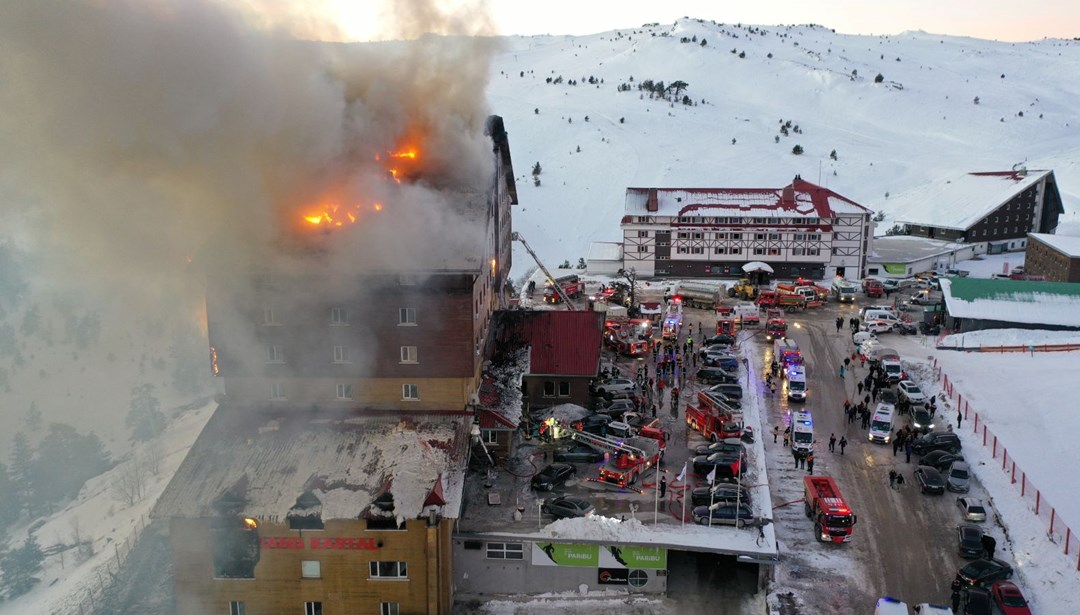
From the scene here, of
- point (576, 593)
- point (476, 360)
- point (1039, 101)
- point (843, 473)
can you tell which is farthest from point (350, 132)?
point (1039, 101)

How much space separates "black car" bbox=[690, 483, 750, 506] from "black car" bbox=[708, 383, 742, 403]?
10.1 metres

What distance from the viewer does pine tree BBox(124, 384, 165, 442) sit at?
46.7 m

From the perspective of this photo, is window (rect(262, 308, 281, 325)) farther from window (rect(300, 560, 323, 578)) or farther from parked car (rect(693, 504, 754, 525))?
parked car (rect(693, 504, 754, 525))

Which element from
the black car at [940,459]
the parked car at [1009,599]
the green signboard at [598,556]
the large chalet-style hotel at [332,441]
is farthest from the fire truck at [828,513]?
the large chalet-style hotel at [332,441]

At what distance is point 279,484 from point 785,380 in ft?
85.7

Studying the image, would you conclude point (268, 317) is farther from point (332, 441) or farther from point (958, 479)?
point (958, 479)

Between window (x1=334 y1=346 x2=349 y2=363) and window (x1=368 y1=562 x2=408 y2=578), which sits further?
window (x1=334 y1=346 x2=349 y2=363)

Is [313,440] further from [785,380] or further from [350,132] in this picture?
[785,380]

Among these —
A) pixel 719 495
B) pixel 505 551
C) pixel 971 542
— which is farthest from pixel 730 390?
pixel 505 551

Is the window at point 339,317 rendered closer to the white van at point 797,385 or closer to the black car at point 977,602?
the black car at point 977,602

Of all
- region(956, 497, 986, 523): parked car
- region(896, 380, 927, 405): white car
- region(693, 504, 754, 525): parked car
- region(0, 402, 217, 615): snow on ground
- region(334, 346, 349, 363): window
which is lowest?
region(0, 402, 217, 615): snow on ground

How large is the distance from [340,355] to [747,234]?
4284cm

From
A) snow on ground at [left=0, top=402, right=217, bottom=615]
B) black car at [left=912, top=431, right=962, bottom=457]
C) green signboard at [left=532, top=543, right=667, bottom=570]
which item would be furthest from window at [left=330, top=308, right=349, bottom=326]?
black car at [left=912, top=431, right=962, bottom=457]

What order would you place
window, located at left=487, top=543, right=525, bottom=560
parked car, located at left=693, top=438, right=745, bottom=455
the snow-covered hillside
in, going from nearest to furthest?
window, located at left=487, top=543, right=525, bottom=560 < parked car, located at left=693, top=438, right=745, bottom=455 < the snow-covered hillside
